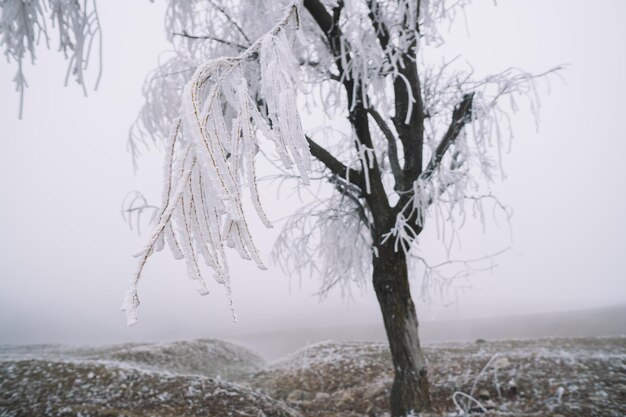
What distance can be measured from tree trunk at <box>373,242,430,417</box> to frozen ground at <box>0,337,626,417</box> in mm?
A: 476

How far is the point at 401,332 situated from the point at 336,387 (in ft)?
11.0

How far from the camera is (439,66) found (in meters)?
4.98

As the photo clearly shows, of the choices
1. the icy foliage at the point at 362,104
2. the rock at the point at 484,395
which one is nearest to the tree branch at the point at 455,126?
Answer: the icy foliage at the point at 362,104

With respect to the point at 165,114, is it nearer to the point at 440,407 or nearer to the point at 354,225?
the point at 354,225

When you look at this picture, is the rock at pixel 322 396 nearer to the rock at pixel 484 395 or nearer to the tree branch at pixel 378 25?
the rock at pixel 484 395

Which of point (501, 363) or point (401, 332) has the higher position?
point (401, 332)

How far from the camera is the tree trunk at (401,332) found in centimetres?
416

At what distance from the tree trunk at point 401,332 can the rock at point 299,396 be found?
261cm

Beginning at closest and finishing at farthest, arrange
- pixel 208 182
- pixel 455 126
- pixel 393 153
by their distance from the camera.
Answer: pixel 208 182 < pixel 455 126 < pixel 393 153

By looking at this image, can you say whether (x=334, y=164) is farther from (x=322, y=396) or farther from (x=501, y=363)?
(x=501, y=363)

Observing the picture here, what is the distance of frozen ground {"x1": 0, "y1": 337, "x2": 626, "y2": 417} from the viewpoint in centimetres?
444

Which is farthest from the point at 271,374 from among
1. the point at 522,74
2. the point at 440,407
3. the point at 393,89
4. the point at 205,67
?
the point at 205,67

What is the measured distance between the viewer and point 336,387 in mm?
6934

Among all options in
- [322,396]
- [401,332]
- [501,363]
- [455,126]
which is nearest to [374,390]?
[322,396]
